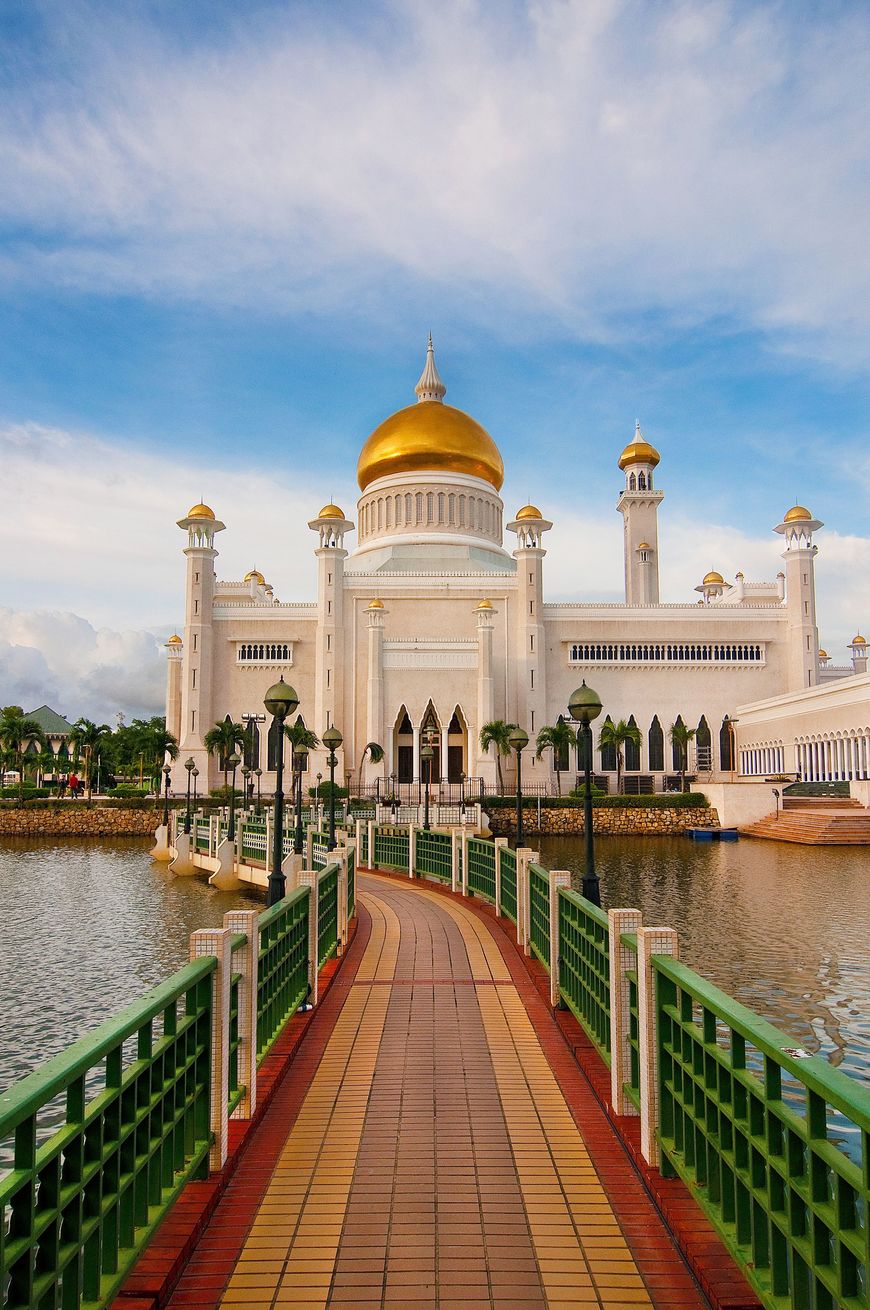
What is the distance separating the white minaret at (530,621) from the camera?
45.2 meters

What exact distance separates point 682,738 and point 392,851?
1022 inches

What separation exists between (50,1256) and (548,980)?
660cm

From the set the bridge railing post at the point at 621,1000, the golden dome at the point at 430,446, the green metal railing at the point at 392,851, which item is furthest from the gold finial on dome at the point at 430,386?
the bridge railing post at the point at 621,1000

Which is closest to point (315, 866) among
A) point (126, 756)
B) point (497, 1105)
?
point (497, 1105)

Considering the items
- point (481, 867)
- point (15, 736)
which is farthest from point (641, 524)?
point (481, 867)

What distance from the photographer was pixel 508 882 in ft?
41.5

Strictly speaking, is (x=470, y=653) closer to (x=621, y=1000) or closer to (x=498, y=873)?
(x=498, y=873)

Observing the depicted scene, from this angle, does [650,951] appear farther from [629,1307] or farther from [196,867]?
[196,867]

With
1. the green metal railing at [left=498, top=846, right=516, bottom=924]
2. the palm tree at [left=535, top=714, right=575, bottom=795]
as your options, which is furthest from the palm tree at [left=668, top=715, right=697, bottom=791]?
the green metal railing at [left=498, top=846, right=516, bottom=924]

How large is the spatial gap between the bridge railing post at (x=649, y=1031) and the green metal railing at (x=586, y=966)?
913 millimetres

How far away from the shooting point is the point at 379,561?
49469mm

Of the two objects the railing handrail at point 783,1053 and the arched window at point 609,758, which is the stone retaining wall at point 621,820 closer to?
the arched window at point 609,758

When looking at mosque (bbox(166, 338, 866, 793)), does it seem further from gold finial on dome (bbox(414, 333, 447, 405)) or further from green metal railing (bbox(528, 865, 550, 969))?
green metal railing (bbox(528, 865, 550, 969))

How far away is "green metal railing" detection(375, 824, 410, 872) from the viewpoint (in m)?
20.7
